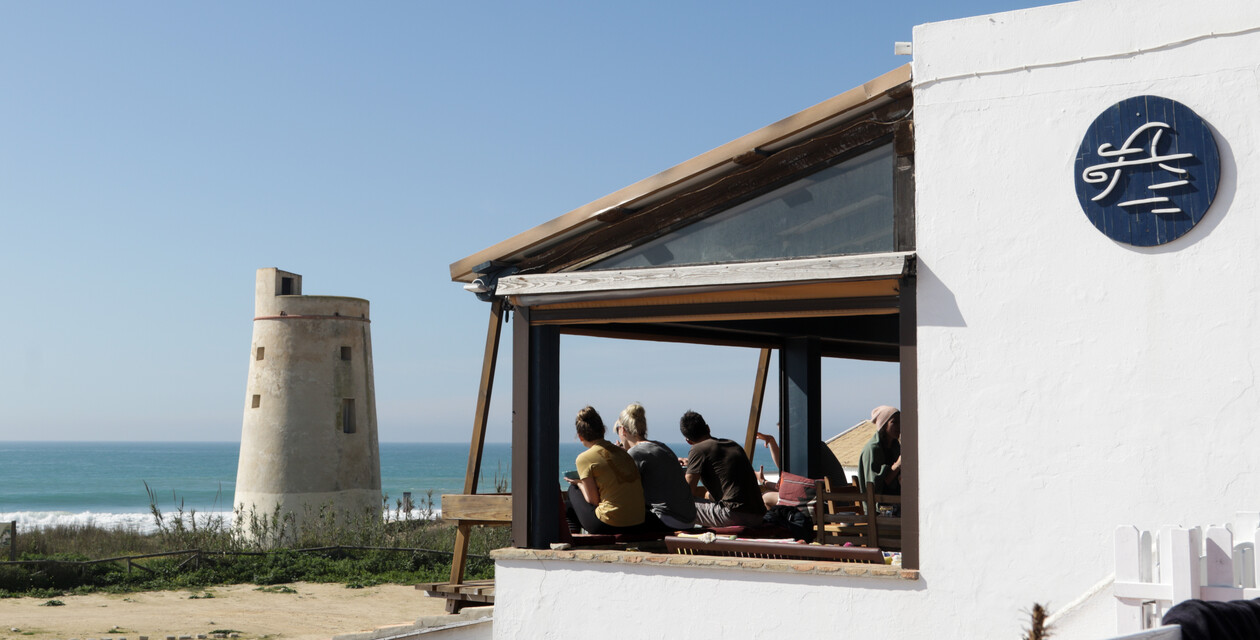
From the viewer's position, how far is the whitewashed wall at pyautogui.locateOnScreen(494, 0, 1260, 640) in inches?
225

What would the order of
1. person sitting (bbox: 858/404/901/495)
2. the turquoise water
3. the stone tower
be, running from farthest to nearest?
1. the turquoise water
2. the stone tower
3. person sitting (bbox: 858/404/901/495)

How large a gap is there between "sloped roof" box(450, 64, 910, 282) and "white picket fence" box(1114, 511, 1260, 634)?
3.09 m

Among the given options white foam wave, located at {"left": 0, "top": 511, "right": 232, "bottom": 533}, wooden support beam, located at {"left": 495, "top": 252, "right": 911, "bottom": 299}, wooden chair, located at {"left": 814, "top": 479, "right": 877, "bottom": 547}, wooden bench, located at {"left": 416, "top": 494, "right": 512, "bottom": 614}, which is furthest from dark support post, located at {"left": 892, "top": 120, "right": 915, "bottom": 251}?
white foam wave, located at {"left": 0, "top": 511, "right": 232, "bottom": 533}

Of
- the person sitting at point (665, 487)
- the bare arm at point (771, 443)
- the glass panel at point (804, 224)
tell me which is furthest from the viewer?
the bare arm at point (771, 443)

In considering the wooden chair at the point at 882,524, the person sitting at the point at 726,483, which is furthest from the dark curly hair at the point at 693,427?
the wooden chair at the point at 882,524

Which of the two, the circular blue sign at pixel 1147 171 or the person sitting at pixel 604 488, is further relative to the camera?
the person sitting at pixel 604 488

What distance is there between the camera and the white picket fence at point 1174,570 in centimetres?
428

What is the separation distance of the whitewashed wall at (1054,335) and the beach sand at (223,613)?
324 inches

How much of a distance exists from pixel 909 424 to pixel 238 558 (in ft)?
50.7

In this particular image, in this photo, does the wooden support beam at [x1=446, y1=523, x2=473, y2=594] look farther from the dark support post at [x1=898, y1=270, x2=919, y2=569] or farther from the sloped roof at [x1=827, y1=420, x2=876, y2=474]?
the sloped roof at [x1=827, y1=420, x2=876, y2=474]

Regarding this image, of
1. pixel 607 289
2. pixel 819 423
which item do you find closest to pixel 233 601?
pixel 819 423

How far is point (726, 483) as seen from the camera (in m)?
8.32

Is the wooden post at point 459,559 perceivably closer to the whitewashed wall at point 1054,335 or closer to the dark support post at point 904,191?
the whitewashed wall at point 1054,335

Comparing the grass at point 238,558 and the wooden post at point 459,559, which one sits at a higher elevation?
the wooden post at point 459,559
